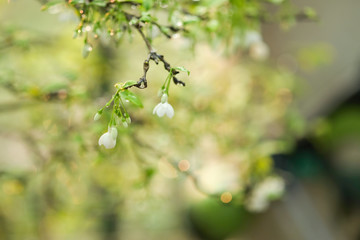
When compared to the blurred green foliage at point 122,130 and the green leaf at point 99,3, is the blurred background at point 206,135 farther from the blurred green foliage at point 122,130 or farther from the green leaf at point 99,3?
the green leaf at point 99,3

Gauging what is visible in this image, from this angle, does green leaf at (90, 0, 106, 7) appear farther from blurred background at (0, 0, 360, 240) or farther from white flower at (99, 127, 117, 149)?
blurred background at (0, 0, 360, 240)

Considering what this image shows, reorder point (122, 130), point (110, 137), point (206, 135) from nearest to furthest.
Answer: point (110, 137) → point (122, 130) → point (206, 135)

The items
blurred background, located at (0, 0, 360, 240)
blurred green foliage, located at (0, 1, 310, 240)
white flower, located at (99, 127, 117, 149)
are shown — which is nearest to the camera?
white flower, located at (99, 127, 117, 149)

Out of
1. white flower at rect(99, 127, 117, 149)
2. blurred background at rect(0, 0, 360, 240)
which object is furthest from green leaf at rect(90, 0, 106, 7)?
blurred background at rect(0, 0, 360, 240)

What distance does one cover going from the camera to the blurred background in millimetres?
1313

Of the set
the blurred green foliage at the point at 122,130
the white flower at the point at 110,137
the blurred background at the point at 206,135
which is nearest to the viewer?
the white flower at the point at 110,137

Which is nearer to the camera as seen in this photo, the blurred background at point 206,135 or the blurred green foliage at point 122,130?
the blurred green foliage at point 122,130

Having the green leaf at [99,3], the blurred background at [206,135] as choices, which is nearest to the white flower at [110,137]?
the green leaf at [99,3]

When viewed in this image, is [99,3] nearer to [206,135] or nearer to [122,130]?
[122,130]

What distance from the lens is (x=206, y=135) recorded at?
156 centimetres

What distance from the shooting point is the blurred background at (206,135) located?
1.31 m

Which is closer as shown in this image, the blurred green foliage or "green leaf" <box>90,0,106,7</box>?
"green leaf" <box>90,0,106,7</box>

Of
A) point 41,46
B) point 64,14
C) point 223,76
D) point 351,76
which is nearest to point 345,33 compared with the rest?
point 351,76

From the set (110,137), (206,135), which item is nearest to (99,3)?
(110,137)
